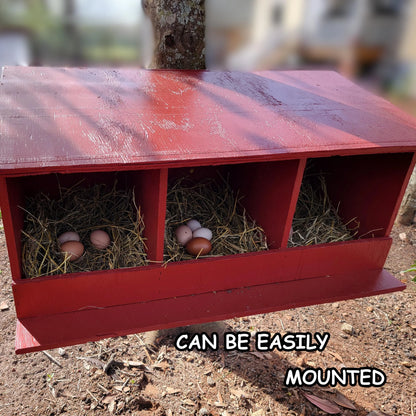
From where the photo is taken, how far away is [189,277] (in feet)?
6.24

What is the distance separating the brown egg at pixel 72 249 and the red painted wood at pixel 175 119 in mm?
584

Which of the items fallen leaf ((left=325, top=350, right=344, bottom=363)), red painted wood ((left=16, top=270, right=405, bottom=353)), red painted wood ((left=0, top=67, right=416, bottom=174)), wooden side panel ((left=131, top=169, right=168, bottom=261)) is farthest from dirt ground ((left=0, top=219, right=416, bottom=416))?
red painted wood ((left=0, top=67, right=416, bottom=174))

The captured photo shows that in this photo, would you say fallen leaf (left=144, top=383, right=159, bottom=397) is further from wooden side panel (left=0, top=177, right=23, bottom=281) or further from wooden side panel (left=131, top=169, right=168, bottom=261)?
wooden side panel (left=0, top=177, right=23, bottom=281)

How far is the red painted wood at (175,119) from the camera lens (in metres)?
1.47

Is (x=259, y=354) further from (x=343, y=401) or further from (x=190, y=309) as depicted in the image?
(x=190, y=309)

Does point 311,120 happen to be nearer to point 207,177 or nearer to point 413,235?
point 207,177

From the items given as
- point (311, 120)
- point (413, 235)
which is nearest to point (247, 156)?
point (311, 120)

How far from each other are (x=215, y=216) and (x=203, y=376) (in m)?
1.12

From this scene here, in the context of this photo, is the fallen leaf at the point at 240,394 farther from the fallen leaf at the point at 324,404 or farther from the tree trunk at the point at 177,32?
the tree trunk at the point at 177,32

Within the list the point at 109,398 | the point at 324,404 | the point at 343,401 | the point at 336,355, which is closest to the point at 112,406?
the point at 109,398

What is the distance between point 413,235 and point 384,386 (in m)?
2.10

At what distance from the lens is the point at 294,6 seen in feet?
19.9

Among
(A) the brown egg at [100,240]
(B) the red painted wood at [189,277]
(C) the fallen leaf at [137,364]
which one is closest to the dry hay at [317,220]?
(B) the red painted wood at [189,277]

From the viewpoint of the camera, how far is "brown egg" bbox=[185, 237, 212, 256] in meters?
2.02
